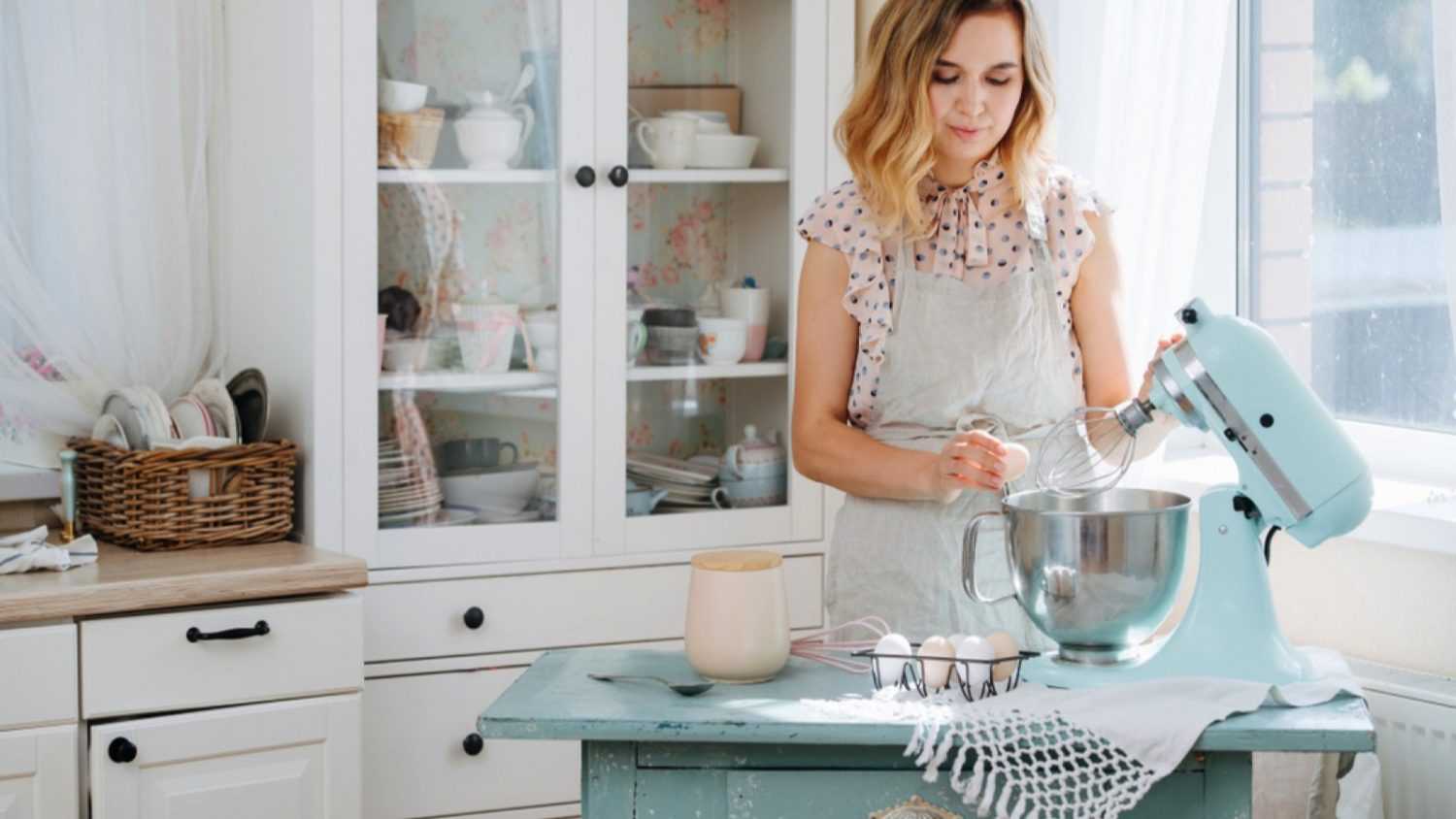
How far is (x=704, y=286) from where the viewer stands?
3.10m

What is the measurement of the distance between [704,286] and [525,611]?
662mm

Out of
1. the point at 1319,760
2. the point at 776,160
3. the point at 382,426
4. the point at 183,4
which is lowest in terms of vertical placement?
the point at 1319,760

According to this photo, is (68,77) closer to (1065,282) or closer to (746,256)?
(746,256)

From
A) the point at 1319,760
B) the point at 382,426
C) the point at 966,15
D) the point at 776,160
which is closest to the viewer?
the point at 966,15

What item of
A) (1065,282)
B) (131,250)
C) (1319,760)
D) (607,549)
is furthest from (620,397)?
(1319,760)

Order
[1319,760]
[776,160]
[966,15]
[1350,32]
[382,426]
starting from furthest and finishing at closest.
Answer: [776,160]
[382,426]
[1350,32]
[1319,760]
[966,15]

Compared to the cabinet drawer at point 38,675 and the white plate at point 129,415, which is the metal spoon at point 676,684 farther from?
the white plate at point 129,415

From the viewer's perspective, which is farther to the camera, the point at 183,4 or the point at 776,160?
the point at 776,160

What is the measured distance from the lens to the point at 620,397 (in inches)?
116

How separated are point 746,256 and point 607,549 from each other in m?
0.59

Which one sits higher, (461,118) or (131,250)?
(461,118)

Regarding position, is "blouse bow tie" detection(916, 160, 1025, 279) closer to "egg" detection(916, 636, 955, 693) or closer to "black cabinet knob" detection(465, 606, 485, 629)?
"egg" detection(916, 636, 955, 693)

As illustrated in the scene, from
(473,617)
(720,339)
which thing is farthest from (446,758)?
(720,339)

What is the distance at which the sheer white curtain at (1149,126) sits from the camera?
2.57 meters
